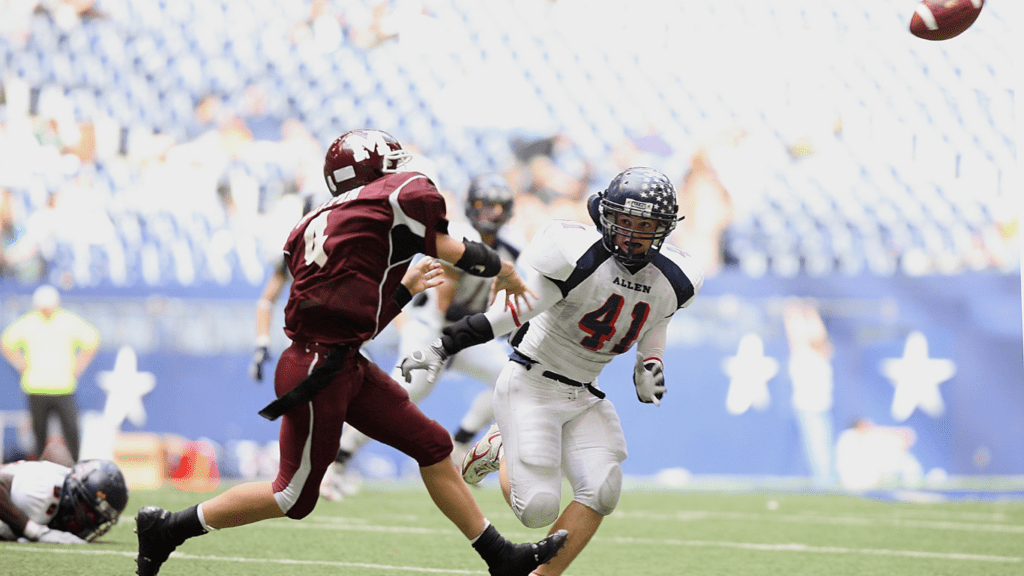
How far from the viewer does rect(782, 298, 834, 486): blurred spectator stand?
912cm

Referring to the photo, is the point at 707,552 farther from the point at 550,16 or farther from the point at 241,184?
the point at 550,16

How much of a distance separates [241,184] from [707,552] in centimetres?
778

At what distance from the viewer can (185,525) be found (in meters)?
3.35

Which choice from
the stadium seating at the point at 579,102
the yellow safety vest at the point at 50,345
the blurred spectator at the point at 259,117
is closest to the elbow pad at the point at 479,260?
the yellow safety vest at the point at 50,345

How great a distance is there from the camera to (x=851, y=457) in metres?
9.03

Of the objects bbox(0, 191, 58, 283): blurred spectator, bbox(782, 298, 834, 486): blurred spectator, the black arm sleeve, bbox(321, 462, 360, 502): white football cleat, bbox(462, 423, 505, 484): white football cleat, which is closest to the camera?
the black arm sleeve

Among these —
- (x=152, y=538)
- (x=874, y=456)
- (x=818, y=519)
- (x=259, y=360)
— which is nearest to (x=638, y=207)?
(x=152, y=538)

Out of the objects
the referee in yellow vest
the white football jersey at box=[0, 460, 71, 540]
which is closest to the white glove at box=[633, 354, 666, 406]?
the white football jersey at box=[0, 460, 71, 540]

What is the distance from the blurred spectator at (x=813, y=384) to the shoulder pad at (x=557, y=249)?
6.10 metres

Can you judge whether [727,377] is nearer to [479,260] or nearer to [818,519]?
[818,519]

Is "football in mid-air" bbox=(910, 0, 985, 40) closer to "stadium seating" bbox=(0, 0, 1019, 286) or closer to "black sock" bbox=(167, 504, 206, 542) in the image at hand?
"black sock" bbox=(167, 504, 206, 542)

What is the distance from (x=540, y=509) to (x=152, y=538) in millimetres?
1194

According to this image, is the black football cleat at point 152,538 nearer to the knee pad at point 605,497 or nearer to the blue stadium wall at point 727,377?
the knee pad at point 605,497

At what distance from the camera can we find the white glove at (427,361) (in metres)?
3.31
